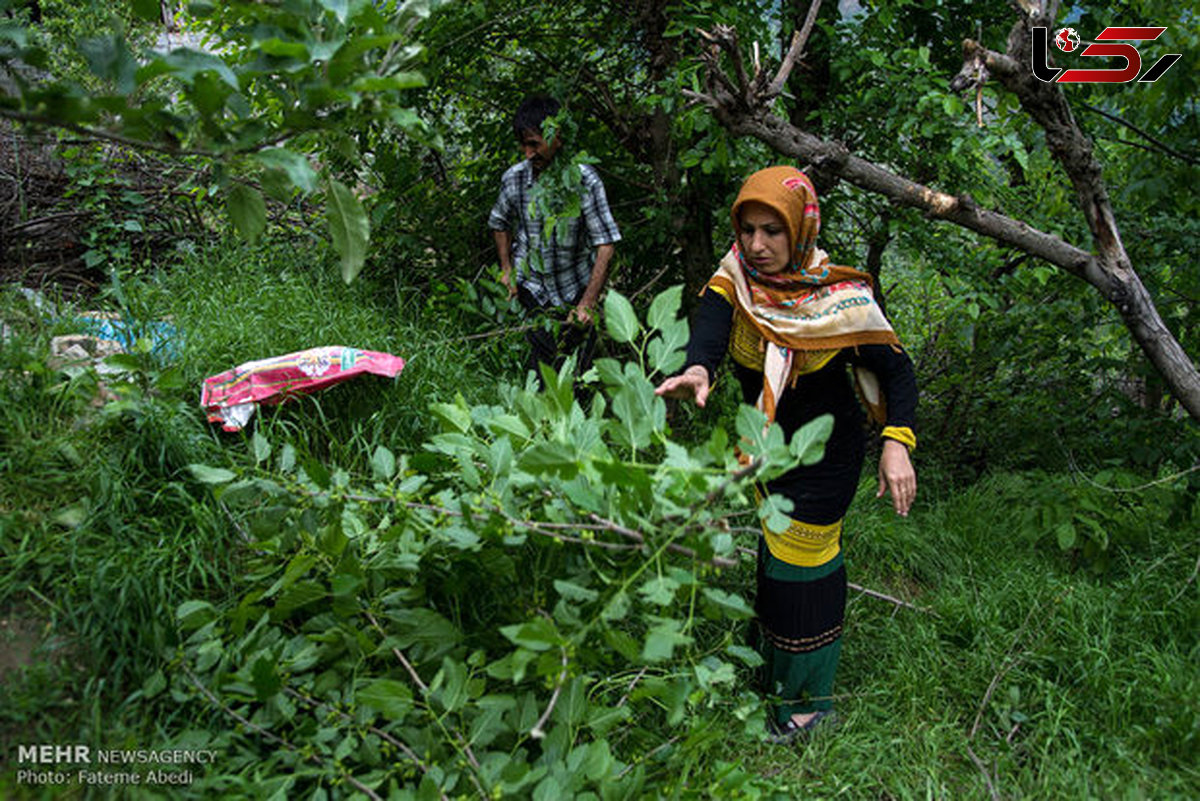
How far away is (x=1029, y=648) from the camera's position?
8.93 feet

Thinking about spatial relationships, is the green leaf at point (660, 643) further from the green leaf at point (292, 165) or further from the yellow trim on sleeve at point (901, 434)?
the yellow trim on sleeve at point (901, 434)

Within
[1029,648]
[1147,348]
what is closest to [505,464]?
[1029,648]

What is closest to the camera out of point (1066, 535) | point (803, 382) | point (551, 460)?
point (551, 460)

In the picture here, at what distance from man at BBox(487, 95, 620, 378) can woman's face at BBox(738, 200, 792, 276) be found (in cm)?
130

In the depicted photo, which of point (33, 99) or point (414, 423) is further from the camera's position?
point (414, 423)

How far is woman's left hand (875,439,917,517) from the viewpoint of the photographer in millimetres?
2186

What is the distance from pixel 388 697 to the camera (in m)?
1.66

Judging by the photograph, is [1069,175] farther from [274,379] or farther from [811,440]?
[274,379]

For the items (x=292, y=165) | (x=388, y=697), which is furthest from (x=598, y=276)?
(x=292, y=165)

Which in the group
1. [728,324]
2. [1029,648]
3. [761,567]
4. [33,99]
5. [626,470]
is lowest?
[1029,648]

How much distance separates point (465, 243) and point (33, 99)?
3330mm

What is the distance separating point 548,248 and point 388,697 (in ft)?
8.48

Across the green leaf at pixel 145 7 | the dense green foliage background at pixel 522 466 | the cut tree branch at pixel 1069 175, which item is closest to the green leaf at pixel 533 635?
the dense green foliage background at pixel 522 466

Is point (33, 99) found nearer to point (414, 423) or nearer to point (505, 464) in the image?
point (505, 464)
